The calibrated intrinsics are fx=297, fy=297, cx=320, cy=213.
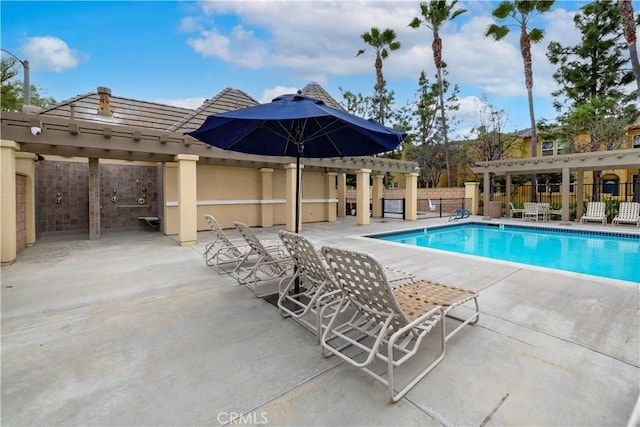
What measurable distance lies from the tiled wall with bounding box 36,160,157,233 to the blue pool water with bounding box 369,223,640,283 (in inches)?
414

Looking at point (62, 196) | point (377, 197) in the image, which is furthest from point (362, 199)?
point (62, 196)

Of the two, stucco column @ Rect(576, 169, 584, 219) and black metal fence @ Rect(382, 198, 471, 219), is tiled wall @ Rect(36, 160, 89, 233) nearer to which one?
black metal fence @ Rect(382, 198, 471, 219)

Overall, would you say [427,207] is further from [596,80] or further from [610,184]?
[610,184]

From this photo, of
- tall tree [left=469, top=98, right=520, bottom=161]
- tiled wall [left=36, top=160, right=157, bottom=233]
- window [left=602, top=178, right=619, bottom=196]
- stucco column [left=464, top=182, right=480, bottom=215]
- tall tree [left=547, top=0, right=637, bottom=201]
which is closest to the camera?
tiled wall [left=36, top=160, right=157, bottom=233]

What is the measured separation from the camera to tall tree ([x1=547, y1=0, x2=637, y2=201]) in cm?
1692

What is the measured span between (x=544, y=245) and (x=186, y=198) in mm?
11782

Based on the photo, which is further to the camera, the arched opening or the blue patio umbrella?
the arched opening

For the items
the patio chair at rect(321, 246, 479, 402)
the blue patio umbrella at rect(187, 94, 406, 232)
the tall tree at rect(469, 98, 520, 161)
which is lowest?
the patio chair at rect(321, 246, 479, 402)

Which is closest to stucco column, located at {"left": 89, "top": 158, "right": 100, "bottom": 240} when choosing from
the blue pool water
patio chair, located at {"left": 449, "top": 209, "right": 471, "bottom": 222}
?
the blue pool water

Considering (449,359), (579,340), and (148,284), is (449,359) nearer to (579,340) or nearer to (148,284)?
(579,340)

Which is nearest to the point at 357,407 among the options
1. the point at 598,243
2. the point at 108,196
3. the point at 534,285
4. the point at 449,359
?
the point at 449,359

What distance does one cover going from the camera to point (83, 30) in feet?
39.4

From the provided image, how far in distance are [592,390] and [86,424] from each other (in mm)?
3640

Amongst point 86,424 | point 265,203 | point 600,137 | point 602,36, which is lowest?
point 86,424
